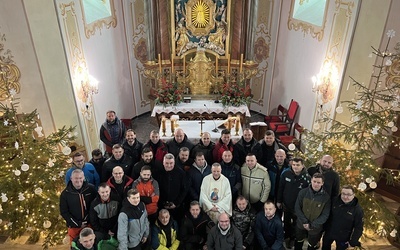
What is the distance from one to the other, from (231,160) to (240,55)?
6.30m

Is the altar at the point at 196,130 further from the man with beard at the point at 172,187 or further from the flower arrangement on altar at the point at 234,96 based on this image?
the man with beard at the point at 172,187

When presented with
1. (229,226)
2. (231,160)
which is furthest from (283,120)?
(229,226)

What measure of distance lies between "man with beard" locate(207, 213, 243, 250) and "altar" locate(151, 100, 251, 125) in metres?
5.91

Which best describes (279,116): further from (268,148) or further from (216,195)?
(216,195)

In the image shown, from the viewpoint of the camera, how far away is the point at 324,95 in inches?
327

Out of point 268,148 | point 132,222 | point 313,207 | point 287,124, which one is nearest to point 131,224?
point 132,222


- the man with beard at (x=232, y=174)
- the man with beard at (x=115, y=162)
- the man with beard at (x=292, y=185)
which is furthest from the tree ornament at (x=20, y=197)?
the man with beard at (x=292, y=185)

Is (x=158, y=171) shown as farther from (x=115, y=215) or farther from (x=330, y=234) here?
(x=330, y=234)

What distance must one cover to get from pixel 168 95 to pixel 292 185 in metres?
6.00

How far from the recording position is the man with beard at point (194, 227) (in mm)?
4863

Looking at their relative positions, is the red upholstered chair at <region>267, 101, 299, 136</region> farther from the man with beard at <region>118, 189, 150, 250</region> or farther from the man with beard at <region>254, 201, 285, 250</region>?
the man with beard at <region>118, 189, 150, 250</region>

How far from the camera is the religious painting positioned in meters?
10.5

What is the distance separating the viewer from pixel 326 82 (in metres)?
8.17

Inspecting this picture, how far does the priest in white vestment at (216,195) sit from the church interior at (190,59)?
3081 millimetres
